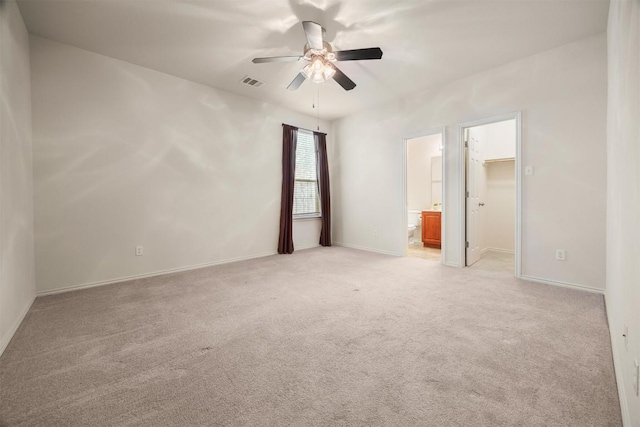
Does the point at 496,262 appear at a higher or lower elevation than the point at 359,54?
lower

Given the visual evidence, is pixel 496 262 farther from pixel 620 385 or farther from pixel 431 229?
pixel 620 385

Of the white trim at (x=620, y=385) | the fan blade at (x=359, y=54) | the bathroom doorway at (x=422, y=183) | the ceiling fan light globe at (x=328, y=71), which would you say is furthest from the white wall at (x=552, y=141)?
the ceiling fan light globe at (x=328, y=71)

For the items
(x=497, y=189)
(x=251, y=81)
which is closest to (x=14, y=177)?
(x=251, y=81)

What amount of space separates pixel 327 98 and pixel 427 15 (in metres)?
2.23

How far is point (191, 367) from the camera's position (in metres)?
1.61

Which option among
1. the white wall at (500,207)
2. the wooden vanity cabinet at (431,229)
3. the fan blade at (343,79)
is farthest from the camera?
the wooden vanity cabinet at (431,229)

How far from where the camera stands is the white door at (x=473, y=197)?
13.1 ft

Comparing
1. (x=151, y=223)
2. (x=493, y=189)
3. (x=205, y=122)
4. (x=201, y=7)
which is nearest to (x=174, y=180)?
(x=151, y=223)

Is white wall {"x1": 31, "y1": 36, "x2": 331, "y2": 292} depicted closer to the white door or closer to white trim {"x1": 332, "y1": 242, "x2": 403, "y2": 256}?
white trim {"x1": 332, "y1": 242, "x2": 403, "y2": 256}

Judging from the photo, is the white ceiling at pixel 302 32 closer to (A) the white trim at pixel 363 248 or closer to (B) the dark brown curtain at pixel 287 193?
(B) the dark brown curtain at pixel 287 193

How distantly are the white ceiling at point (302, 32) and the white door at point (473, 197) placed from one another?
116 cm

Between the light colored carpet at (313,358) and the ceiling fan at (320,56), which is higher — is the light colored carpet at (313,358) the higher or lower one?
the lower one

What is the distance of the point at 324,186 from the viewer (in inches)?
217

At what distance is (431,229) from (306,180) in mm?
2829
